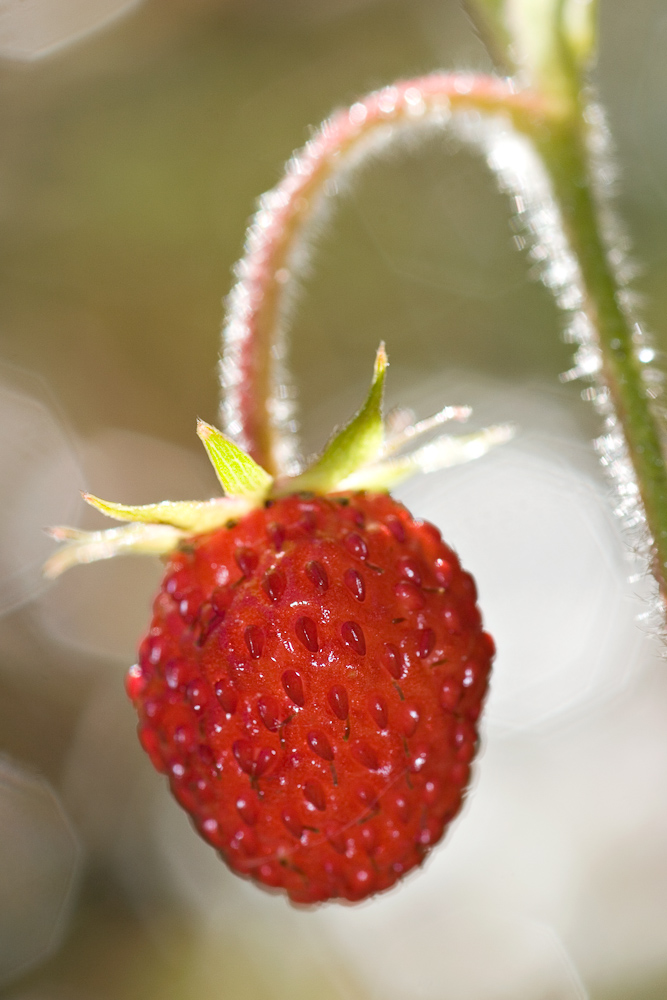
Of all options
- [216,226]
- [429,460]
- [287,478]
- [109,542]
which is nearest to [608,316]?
[429,460]

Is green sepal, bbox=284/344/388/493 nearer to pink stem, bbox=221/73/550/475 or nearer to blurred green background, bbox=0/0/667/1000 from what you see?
pink stem, bbox=221/73/550/475

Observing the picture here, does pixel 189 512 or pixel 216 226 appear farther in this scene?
pixel 216 226

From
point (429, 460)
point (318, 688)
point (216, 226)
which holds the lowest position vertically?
point (318, 688)

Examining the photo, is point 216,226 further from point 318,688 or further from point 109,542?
point 318,688

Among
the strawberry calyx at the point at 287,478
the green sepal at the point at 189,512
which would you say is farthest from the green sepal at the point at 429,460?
the green sepal at the point at 189,512

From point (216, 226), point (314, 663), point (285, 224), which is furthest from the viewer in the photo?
point (216, 226)

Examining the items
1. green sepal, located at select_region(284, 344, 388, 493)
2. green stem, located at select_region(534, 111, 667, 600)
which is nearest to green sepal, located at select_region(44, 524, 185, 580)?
green sepal, located at select_region(284, 344, 388, 493)

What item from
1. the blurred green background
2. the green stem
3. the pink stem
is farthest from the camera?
the blurred green background
